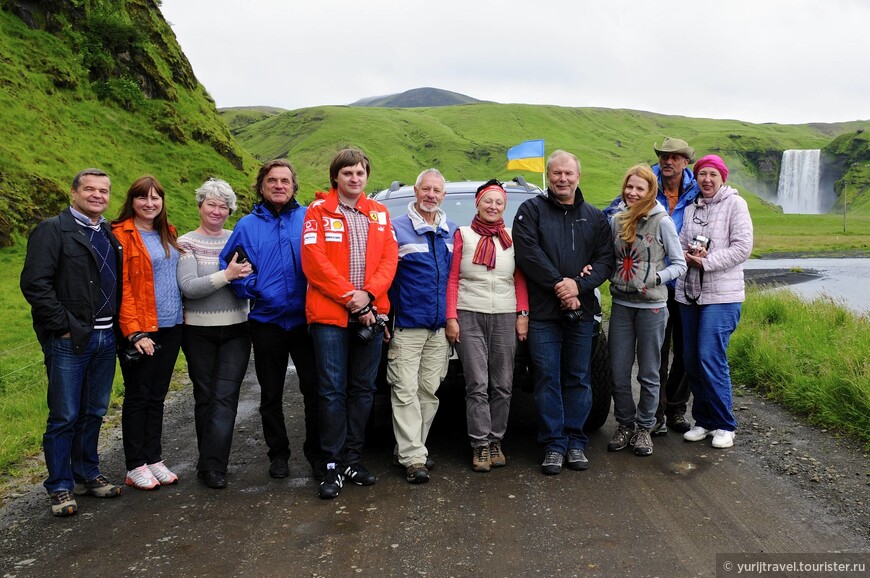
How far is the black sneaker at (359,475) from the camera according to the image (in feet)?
15.5

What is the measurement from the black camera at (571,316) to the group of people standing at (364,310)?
10mm

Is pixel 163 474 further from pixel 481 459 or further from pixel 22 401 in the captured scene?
pixel 22 401

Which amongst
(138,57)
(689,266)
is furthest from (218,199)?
(138,57)

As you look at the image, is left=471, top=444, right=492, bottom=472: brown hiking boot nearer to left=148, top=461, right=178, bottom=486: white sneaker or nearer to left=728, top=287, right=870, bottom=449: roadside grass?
left=148, top=461, right=178, bottom=486: white sneaker

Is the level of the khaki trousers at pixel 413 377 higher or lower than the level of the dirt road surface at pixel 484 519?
higher

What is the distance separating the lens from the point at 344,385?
4781 mm

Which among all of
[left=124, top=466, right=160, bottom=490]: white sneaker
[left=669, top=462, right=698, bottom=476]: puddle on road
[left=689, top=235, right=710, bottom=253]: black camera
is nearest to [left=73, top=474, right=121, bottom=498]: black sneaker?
[left=124, top=466, right=160, bottom=490]: white sneaker

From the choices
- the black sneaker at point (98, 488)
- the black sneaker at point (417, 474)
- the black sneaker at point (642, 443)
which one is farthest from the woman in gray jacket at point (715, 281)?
the black sneaker at point (98, 488)

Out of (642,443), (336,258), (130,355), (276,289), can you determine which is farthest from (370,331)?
(642,443)

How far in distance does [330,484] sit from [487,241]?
2.04 meters

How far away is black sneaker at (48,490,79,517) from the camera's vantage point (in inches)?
169

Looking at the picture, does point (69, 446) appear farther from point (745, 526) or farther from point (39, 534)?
point (745, 526)

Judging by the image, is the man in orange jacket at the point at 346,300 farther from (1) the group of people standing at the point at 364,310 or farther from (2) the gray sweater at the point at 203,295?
(2) the gray sweater at the point at 203,295

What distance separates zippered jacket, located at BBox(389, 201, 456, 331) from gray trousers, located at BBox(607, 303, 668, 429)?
1.43 meters
